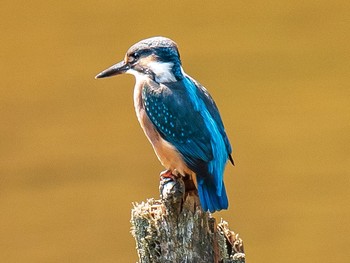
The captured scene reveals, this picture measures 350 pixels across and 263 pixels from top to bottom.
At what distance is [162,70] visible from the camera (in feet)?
10.8

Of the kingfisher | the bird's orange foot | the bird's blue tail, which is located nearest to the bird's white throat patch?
the kingfisher

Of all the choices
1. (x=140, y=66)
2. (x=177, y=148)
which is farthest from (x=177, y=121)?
(x=140, y=66)

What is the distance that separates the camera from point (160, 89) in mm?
3264

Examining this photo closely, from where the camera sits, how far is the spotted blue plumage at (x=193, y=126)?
3.03m

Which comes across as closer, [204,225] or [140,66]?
[204,225]

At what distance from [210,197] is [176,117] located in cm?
44

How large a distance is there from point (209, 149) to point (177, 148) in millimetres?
167

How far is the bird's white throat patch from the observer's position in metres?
3.28

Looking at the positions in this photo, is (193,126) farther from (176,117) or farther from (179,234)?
(179,234)

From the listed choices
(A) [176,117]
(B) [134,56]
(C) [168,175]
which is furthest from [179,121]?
(B) [134,56]

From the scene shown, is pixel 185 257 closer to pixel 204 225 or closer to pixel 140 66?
pixel 204 225

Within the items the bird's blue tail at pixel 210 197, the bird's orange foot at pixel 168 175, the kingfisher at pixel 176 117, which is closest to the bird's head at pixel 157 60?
the kingfisher at pixel 176 117

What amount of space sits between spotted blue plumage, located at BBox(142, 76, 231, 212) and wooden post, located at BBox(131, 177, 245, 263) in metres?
0.14

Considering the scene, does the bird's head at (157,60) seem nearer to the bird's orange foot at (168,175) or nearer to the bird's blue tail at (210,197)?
the bird's orange foot at (168,175)
